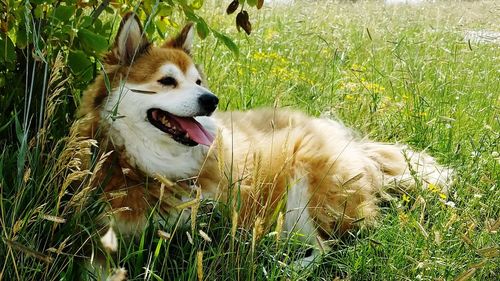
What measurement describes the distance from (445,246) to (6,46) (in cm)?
188

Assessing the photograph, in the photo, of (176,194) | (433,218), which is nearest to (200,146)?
(176,194)

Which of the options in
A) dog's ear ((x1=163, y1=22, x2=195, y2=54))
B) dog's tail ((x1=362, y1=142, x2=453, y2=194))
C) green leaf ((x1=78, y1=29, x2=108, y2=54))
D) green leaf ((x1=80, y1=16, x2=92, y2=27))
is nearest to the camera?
green leaf ((x1=78, y1=29, x2=108, y2=54))

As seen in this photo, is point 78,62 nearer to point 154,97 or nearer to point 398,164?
point 154,97

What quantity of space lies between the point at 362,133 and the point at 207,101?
147 centimetres

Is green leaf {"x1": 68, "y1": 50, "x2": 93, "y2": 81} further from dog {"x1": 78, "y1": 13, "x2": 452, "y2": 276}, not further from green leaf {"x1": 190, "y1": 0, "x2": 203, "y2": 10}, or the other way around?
green leaf {"x1": 190, "y1": 0, "x2": 203, "y2": 10}

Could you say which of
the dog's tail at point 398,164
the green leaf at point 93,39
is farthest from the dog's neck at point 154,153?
the dog's tail at point 398,164

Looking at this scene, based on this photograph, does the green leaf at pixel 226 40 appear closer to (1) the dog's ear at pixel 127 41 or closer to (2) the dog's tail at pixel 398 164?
(1) the dog's ear at pixel 127 41

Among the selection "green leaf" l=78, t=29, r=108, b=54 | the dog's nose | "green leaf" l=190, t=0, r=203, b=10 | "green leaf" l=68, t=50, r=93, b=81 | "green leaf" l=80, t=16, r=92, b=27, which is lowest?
the dog's nose

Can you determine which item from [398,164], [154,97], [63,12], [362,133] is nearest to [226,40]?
[154,97]

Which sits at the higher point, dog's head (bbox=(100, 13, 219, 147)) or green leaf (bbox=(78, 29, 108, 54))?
green leaf (bbox=(78, 29, 108, 54))

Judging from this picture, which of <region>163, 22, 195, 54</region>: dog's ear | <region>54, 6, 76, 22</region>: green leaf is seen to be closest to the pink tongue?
<region>163, 22, 195, 54</region>: dog's ear

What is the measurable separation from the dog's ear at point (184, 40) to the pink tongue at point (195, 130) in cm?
46

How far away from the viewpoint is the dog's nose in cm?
299

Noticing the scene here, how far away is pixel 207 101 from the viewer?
300cm
